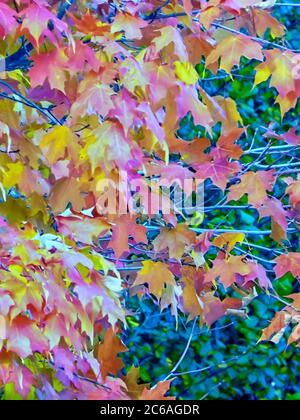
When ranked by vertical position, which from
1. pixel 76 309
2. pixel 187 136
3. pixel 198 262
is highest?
pixel 76 309

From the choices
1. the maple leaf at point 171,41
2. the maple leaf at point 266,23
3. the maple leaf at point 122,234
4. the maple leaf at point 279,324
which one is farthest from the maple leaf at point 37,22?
the maple leaf at point 279,324

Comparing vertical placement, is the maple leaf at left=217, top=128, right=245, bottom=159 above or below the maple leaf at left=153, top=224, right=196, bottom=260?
above

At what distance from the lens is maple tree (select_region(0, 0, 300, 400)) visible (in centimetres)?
207

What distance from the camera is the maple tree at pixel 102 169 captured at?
6.81ft

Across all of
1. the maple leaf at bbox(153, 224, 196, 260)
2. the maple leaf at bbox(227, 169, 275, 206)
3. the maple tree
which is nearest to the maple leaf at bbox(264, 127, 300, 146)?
the maple tree

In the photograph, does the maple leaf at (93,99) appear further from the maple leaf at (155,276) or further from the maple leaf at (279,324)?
the maple leaf at (279,324)

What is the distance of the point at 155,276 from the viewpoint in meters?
2.67

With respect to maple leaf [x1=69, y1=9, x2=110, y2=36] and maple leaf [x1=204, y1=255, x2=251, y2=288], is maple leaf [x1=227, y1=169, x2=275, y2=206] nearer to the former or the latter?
maple leaf [x1=204, y1=255, x2=251, y2=288]

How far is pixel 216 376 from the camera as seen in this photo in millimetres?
4816

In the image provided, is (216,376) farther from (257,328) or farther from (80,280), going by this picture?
(80,280)

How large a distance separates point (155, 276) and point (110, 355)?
0.91ft

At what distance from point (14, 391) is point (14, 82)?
921mm

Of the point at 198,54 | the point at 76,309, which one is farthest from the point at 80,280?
the point at 198,54

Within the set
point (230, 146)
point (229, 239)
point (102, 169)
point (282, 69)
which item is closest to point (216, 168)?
point (230, 146)
